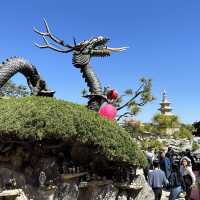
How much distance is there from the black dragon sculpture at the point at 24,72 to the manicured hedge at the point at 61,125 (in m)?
3.03

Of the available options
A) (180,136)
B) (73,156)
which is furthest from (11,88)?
(73,156)

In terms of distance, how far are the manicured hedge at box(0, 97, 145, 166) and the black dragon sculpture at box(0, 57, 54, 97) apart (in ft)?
→ 9.95

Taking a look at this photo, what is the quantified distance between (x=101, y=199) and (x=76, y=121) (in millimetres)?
1233

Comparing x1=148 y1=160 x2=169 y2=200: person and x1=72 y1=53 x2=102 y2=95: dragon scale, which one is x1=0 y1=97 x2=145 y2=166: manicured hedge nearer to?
x1=148 y1=160 x2=169 y2=200: person

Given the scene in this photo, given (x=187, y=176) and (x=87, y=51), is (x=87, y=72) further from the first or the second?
(x=187, y=176)

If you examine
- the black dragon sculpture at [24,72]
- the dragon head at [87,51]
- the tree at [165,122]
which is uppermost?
the tree at [165,122]

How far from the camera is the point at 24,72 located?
879cm

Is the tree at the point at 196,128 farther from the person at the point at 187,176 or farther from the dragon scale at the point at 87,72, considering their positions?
the person at the point at 187,176

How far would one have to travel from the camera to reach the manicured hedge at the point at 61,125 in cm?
497

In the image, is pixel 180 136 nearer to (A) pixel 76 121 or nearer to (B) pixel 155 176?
(B) pixel 155 176

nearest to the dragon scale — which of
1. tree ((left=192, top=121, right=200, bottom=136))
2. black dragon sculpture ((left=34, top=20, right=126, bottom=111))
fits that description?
black dragon sculpture ((left=34, top=20, right=126, bottom=111))

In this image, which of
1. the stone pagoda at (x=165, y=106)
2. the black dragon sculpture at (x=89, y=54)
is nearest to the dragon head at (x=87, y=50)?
the black dragon sculpture at (x=89, y=54)

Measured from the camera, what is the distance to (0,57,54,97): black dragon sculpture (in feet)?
27.7


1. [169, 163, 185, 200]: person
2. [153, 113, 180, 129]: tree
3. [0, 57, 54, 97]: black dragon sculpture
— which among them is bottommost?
[169, 163, 185, 200]: person
